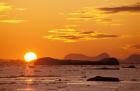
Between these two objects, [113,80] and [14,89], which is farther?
[113,80]

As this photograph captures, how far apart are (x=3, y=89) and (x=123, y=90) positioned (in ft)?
44.5

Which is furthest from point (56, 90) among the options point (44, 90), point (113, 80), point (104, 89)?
point (113, 80)

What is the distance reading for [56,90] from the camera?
54.9 m

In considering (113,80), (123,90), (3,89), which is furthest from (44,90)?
(113,80)

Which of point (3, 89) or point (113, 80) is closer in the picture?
point (3, 89)

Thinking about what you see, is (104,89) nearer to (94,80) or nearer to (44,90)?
(44,90)

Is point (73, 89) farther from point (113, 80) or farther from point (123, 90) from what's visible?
point (113, 80)

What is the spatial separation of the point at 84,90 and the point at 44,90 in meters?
4.45

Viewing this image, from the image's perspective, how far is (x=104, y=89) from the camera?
185 feet

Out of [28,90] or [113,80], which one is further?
[113,80]

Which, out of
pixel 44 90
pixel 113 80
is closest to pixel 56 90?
pixel 44 90

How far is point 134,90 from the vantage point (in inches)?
A: 2167

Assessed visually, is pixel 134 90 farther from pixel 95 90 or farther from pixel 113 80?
pixel 113 80

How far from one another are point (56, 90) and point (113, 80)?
905 inches
